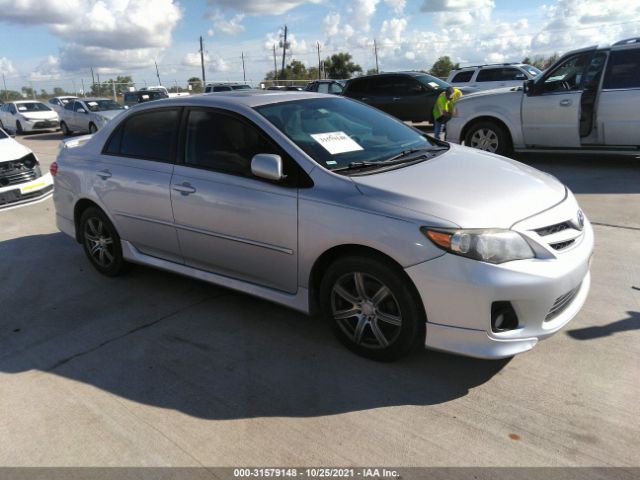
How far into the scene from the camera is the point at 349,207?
3104 mm

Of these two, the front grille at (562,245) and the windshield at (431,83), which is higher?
the windshield at (431,83)

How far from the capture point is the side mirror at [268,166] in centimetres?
332

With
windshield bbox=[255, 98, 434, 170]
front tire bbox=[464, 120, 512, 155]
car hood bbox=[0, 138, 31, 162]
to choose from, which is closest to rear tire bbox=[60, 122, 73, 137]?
car hood bbox=[0, 138, 31, 162]

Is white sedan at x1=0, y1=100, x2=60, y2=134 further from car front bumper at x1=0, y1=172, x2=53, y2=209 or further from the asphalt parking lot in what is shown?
the asphalt parking lot

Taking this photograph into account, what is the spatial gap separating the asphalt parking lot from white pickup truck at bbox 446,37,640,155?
4.66 metres

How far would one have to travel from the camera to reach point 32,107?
23156 mm

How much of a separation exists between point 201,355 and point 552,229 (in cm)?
236

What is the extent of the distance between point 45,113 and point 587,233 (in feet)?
79.9

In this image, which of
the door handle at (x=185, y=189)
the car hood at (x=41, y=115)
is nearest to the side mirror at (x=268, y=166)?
the door handle at (x=185, y=189)


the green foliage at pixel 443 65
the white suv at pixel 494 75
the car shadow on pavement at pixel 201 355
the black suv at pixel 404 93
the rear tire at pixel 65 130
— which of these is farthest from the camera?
the green foliage at pixel 443 65

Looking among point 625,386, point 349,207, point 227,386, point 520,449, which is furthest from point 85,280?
point 625,386

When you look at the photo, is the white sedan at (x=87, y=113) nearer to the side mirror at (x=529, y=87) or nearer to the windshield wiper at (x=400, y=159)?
the side mirror at (x=529, y=87)

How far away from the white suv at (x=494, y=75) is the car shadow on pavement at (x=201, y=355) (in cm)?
1474

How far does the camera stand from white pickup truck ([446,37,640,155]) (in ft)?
26.6
